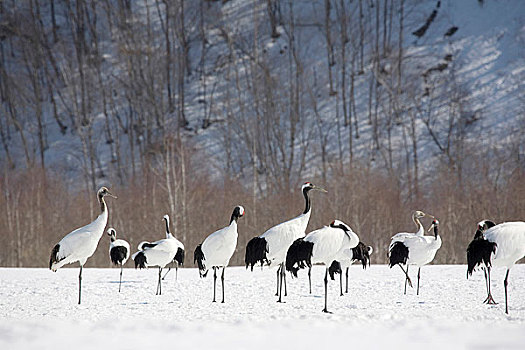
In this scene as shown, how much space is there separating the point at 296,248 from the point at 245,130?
1839 cm

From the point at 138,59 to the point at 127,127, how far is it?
13.7 feet

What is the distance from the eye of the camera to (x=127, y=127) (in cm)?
3180

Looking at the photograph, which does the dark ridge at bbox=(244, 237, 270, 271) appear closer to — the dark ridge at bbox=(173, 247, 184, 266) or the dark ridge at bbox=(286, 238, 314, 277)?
the dark ridge at bbox=(286, 238, 314, 277)

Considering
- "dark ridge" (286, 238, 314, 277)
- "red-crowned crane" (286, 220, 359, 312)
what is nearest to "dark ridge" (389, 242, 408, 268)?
"red-crowned crane" (286, 220, 359, 312)

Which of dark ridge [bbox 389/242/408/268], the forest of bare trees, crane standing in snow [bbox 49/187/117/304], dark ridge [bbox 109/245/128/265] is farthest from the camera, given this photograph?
the forest of bare trees

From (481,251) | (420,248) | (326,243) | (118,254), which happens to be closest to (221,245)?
(326,243)

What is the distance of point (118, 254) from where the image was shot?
11.8 metres

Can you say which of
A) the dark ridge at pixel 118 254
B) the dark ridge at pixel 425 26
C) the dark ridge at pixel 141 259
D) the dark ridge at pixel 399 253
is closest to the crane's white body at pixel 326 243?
the dark ridge at pixel 399 253

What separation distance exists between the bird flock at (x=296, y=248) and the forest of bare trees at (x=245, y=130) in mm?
8789

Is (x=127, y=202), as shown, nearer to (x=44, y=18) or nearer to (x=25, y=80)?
(x=25, y=80)

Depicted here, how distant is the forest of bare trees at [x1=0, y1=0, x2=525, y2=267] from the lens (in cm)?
2061

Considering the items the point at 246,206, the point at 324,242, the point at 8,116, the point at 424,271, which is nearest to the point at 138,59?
the point at 8,116

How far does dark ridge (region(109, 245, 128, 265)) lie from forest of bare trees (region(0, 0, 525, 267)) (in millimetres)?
7932

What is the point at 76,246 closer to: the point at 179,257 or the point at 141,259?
the point at 141,259
